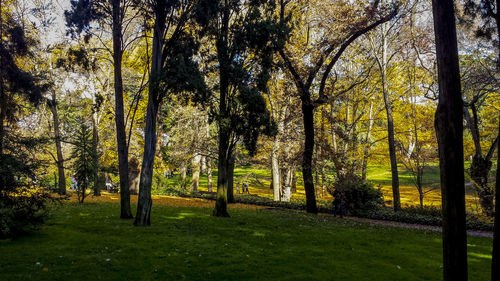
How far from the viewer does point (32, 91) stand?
11.5 m

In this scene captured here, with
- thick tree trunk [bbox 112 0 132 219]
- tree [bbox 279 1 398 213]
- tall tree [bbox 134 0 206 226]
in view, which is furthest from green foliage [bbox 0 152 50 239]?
tree [bbox 279 1 398 213]

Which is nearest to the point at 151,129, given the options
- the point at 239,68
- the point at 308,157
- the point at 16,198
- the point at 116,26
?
the point at 239,68

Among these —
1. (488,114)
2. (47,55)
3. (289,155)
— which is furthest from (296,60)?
(47,55)

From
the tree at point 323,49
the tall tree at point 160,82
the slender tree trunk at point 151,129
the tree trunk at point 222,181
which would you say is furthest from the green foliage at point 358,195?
the slender tree trunk at point 151,129

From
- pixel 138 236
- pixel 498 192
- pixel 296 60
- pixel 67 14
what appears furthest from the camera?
pixel 296 60

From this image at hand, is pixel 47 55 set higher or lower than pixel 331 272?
higher

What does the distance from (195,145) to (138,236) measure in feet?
48.9

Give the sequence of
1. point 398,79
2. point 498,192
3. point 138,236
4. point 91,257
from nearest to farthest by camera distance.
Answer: point 498,192
point 91,257
point 138,236
point 398,79

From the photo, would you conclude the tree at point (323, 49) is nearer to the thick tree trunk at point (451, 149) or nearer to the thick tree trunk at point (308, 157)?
the thick tree trunk at point (308, 157)

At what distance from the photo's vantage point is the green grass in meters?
6.08

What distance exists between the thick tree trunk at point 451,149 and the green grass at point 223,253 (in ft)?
7.12

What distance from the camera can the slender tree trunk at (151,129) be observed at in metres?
11.2

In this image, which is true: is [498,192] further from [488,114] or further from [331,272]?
[488,114]

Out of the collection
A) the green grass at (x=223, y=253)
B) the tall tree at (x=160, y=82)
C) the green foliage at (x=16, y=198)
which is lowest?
the green grass at (x=223, y=253)
